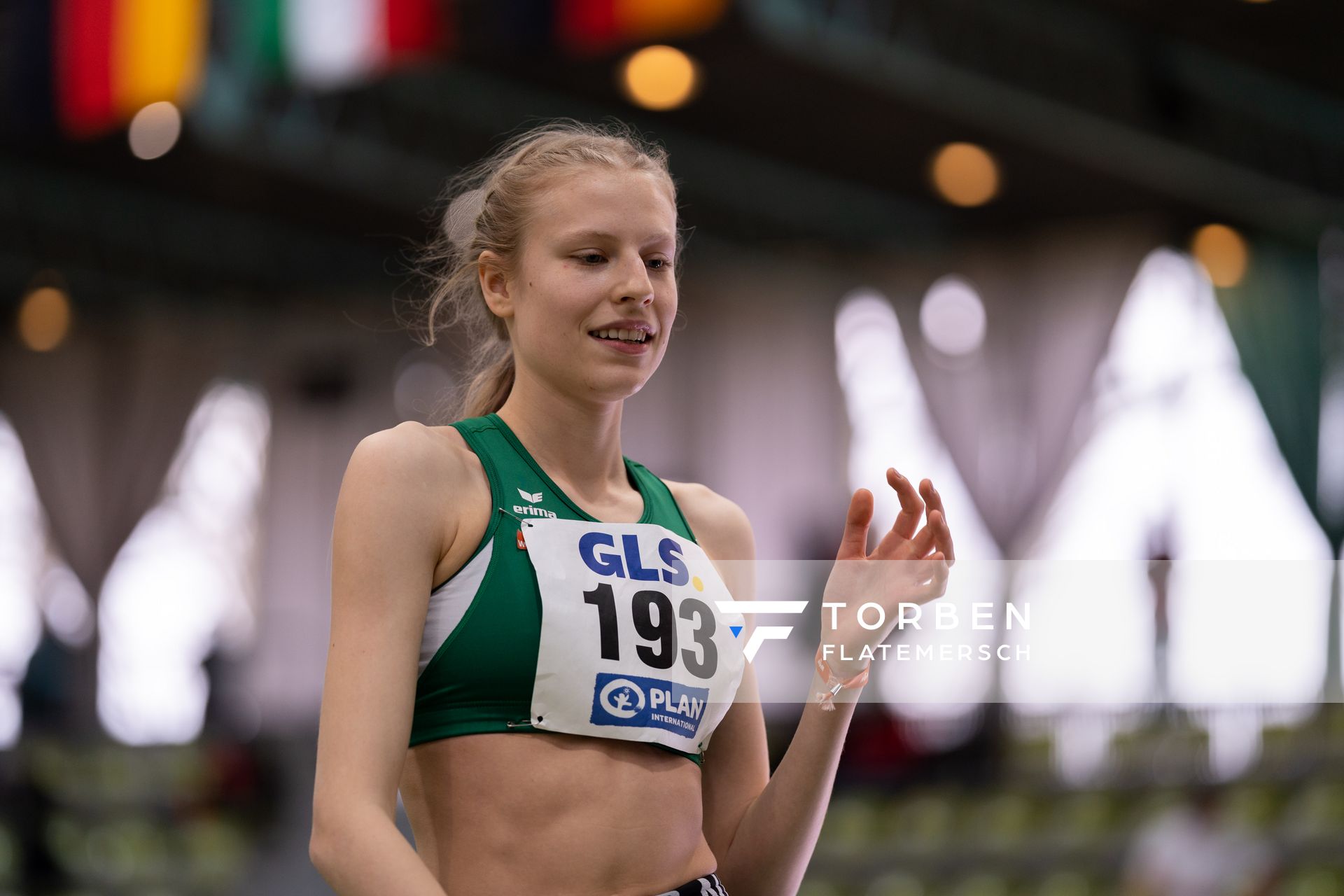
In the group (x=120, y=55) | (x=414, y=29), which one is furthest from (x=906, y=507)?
(x=120, y=55)

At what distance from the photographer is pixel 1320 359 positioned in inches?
420

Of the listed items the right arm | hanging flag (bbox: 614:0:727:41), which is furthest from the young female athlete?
hanging flag (bbox: 614:0:727:41)

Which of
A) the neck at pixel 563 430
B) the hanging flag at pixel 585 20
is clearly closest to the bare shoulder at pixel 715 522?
the neck at pixel 563 430

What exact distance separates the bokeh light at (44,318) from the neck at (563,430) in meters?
13.7

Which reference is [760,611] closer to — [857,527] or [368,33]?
[857,527]

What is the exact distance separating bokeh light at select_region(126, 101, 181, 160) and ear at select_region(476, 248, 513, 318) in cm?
875

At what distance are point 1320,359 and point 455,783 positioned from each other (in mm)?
10461

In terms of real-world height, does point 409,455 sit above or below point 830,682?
above

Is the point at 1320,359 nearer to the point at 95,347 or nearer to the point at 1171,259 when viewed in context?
the point at 1171,259

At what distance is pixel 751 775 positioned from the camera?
6.02 feet

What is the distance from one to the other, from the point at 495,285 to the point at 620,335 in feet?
0.61

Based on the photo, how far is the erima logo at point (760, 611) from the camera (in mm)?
1767

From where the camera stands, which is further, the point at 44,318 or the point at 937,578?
the point at 44,318

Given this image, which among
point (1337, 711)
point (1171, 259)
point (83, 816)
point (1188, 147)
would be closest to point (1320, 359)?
point (1171, 259)
